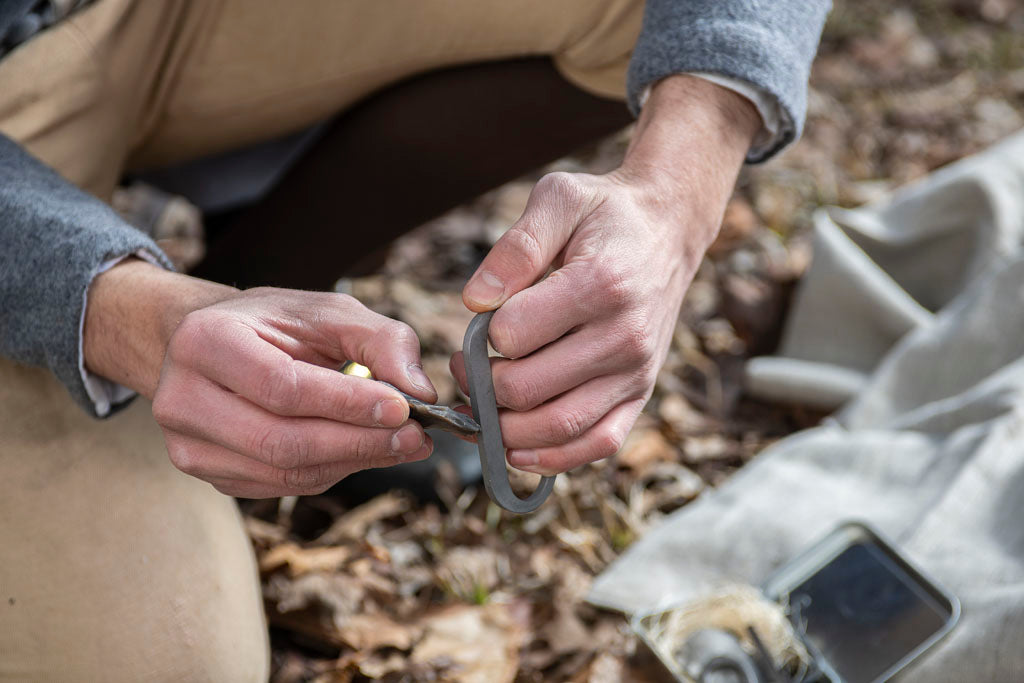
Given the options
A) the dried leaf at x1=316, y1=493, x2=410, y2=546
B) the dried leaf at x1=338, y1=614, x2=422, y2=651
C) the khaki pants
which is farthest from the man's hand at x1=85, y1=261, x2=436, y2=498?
the dried leaf at x1=316, y1=493, x2=410, y2=546

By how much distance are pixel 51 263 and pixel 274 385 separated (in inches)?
13.0

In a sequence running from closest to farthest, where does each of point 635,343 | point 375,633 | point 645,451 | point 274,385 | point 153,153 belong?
1. point 274,385
2. point 635,343
3. point 375,633
4. point 153,153
5. point 645,451

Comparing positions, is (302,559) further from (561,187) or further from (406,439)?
(561,187)

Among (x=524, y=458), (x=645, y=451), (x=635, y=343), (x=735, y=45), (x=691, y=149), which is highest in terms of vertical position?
(x=735, y=45)

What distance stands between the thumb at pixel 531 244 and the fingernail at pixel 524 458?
6.3 inches

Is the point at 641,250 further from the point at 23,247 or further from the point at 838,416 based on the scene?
the point at 838,416

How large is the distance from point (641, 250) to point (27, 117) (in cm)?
84

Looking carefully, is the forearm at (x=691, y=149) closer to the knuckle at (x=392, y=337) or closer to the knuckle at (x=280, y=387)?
the knuckle at (x=392, y=337)

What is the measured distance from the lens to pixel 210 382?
853 millimetres

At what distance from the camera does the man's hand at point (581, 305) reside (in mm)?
887

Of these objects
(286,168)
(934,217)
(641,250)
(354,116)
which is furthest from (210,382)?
(934,217)

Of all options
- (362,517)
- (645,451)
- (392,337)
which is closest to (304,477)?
(392,337)

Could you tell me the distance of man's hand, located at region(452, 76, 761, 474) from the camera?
887 millimetres

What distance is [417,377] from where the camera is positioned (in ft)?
2.81
